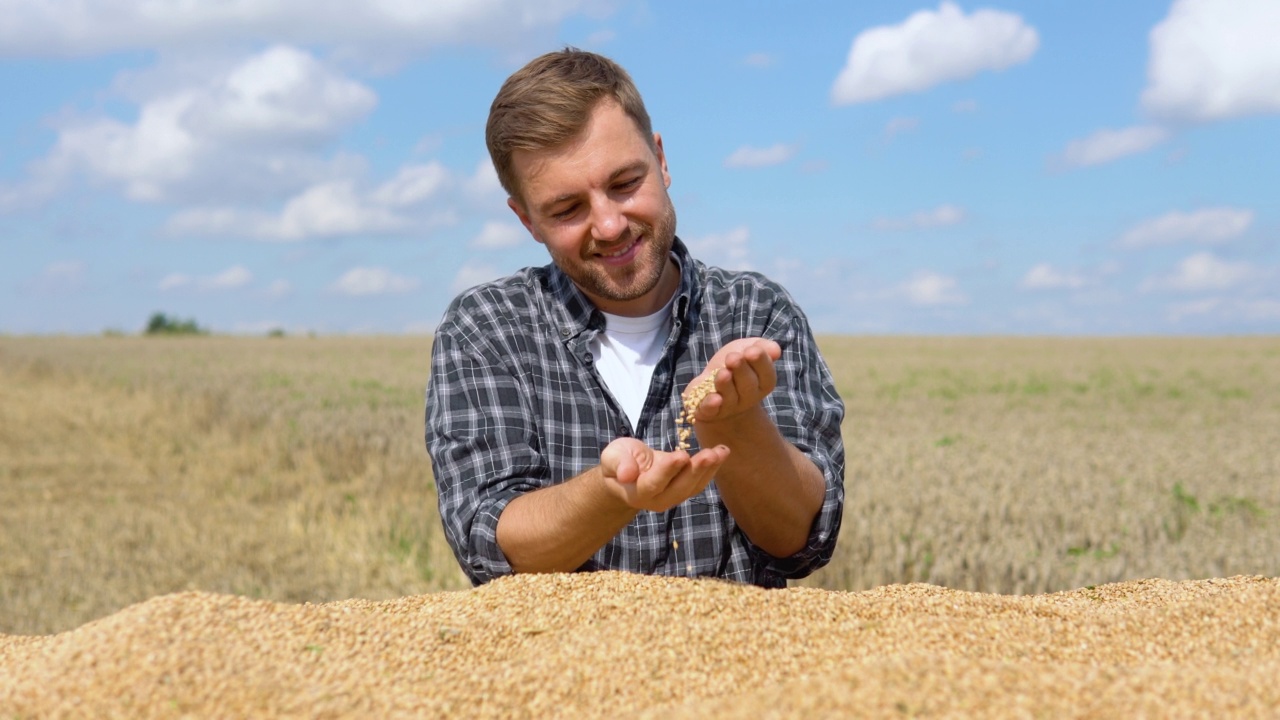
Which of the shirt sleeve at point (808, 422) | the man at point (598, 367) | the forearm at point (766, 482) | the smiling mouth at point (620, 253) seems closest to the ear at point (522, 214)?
the man at point (598, 367)

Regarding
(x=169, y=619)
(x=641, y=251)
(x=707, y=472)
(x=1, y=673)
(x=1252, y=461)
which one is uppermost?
(x=641, y=251)

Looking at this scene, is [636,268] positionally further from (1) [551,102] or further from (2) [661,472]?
(2) [661,472]

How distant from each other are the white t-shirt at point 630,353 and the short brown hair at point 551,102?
19.6 inches

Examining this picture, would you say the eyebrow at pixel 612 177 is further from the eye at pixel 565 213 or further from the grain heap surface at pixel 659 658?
the grain heap surface at pixel 659 658

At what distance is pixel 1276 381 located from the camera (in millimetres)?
21312

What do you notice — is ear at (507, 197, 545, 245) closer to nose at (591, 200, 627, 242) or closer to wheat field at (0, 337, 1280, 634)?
nose at (591, 200, 627, 242)

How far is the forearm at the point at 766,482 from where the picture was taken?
2.31 meters

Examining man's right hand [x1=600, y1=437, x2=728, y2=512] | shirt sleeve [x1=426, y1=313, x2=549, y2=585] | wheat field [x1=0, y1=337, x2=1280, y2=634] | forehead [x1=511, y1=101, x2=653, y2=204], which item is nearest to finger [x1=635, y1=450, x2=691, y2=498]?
man's right hand [x1=600, y1=437, x2=728, y2=512]

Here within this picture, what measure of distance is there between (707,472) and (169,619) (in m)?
1.05

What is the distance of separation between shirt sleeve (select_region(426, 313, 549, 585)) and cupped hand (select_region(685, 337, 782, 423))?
78cm

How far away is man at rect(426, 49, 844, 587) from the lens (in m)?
2.72

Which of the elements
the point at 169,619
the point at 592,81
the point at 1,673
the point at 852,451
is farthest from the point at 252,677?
the point at 852,451

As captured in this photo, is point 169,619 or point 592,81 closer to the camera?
point 169,619

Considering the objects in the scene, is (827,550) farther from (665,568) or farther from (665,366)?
(665,366)
